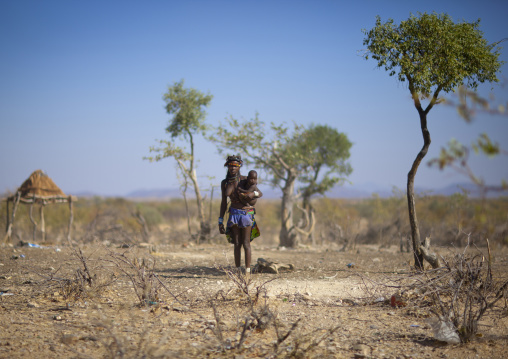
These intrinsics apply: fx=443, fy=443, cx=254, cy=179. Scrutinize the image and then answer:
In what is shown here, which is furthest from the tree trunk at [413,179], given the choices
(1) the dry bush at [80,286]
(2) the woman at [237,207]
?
(1) the dry bush at [80,286]

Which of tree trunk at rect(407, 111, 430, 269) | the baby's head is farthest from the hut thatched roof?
tree trunk at rect(407, 111, 430, 269)

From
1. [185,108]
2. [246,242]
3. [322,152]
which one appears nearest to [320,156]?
[322,152]

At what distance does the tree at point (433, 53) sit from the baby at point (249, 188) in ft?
9.60

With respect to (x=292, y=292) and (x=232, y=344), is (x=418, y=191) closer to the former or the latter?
(x=292, y=292)

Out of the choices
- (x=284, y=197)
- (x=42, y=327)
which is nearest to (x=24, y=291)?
(x=42, y=327)

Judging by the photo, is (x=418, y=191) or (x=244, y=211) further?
(x=418, y=191)

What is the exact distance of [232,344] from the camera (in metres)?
4.29

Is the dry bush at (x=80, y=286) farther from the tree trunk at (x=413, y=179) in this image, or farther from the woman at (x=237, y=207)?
the tree trunk at (x=413, y=179)

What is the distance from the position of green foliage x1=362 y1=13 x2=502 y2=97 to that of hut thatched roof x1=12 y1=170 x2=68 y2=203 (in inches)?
434

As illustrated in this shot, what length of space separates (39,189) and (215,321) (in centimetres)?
1112

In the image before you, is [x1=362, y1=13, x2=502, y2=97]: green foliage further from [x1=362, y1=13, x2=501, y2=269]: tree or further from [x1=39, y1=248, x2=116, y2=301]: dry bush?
[x1=39, y1=248, x2=116, y2=301]: dry bush

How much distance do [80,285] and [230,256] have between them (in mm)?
5342

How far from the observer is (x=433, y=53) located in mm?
7641

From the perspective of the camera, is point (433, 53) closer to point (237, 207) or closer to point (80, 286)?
point (237, 207)
